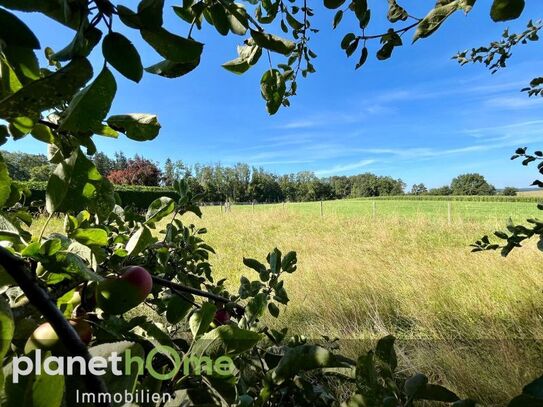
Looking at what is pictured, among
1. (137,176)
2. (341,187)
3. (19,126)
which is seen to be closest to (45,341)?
(19,126)

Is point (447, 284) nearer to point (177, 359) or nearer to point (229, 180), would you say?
point (177, 359)

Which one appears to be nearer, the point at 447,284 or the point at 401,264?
the point at 447,284

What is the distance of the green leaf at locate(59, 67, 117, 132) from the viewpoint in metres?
0.23

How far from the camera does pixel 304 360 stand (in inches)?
12.6

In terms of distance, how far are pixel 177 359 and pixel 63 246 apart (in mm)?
156

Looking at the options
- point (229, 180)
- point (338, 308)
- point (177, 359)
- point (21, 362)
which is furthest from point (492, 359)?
point (229, 180)

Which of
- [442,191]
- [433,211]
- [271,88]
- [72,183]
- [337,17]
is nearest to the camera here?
[72,183]

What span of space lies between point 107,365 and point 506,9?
0.52m

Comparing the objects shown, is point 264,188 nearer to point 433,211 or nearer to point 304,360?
point 433,211

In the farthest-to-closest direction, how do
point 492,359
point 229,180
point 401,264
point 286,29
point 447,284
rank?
point 229,180 → point 401,264 → point 447,284 → point 492,359 → point 286,29

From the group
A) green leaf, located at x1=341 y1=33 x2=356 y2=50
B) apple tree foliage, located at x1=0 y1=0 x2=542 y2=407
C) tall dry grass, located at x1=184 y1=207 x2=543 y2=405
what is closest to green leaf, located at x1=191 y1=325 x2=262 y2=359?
apple tree foliage, located at x1=0 y1=0 x2=542 y2=407

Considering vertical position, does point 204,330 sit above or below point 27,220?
below

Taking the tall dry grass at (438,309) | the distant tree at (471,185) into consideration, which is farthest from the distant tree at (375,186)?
the tall dry grass at (438,309)

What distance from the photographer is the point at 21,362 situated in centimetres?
20
